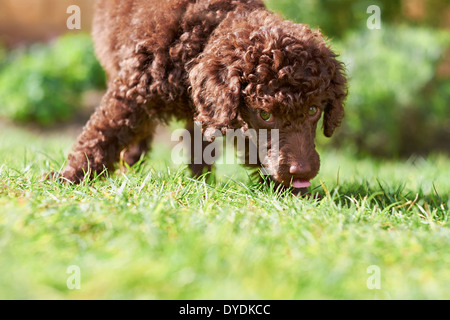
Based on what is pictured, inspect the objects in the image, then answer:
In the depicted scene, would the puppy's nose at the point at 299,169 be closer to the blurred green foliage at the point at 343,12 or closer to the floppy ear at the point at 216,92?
the floppy ear at the point at 216,92

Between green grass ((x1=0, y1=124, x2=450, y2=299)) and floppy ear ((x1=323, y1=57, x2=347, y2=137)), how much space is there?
531mm

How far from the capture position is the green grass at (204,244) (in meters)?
1.70

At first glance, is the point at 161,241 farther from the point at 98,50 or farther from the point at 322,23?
the point at 322,23

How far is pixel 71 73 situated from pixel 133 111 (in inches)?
259

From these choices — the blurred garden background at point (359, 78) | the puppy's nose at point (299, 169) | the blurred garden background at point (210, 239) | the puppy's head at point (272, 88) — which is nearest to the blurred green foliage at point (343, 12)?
the blurred garden background at point (359, 78)

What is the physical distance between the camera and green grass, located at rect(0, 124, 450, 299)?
170 centimetres

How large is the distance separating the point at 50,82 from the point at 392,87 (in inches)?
233

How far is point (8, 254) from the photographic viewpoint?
182cm

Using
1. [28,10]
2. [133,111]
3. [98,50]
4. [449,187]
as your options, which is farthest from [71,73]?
[449,187]

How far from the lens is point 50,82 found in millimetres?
8656

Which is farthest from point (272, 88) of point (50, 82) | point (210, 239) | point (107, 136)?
point (50, 82)

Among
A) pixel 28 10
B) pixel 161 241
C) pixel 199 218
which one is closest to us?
pixel 161 241
